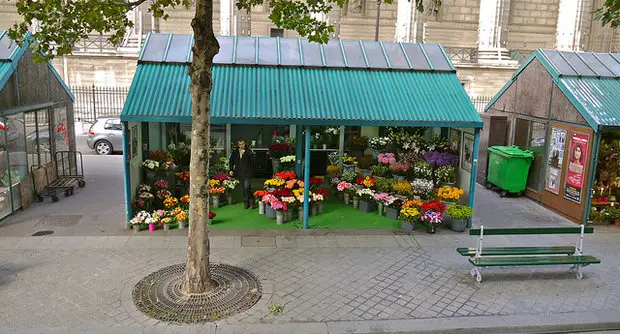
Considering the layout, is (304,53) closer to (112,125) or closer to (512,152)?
(512,152)

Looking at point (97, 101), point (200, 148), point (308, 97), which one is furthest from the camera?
point (97, 101)

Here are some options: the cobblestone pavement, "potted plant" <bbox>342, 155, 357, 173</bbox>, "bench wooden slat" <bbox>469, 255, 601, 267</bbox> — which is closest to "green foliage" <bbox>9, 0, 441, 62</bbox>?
the cobblestone pavement

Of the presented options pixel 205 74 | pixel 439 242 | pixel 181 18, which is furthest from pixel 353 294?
pixel 181 18

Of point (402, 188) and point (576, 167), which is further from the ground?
point (576, 167)

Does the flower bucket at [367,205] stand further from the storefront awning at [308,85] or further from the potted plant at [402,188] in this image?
the storefront awning at [308,85]

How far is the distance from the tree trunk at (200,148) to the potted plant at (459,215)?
18.6 feet

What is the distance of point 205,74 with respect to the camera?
23.6 feet

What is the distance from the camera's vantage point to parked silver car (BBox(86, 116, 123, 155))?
20.6 m

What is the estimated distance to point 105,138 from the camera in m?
20.6

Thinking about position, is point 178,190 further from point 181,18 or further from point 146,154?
point 181,18

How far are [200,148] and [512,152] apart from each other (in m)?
9.59

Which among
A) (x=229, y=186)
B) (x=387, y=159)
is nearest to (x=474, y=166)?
(x=387, y=159)

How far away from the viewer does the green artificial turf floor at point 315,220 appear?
11.1m

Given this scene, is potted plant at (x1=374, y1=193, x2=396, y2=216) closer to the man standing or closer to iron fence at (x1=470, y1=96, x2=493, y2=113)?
the man standing
